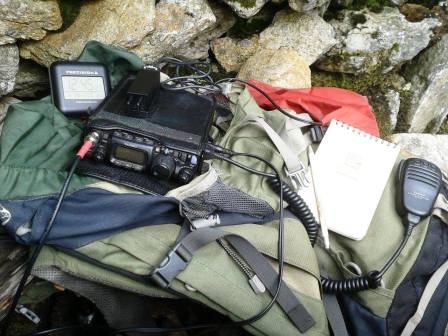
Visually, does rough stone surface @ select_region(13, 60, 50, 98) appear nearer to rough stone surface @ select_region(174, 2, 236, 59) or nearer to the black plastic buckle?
rough stone surface @ select_region(174, 2, 236, 59)

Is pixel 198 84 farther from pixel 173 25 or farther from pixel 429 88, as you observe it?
pixel 429 88

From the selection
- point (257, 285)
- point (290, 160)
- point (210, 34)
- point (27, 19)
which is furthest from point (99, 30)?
point (257, 285)

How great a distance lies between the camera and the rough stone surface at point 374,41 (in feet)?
6.75

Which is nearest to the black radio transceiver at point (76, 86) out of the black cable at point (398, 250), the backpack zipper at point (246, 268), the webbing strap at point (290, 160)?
the webbing strap at point (290, 160)

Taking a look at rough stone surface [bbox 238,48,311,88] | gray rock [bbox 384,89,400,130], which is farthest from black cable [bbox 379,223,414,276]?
gray rock [bbox 384,89,400,130]

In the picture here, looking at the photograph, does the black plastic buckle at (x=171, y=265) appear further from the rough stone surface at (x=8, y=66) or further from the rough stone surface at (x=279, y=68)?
the rough stone surface at (x=279, y=68)

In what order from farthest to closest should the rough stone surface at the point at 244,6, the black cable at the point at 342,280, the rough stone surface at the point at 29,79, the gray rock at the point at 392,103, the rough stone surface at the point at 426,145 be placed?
1. the gray rock at the point at 392,103
2. the rough stone surface at the point at 426,145
3. the rough stone surface at the point at 244,6
4. the rough stone surface at the point at 29,79
5. the black cable at the point at 342,280

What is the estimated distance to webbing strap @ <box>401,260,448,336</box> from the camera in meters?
1.23

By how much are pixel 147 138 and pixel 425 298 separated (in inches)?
36.2

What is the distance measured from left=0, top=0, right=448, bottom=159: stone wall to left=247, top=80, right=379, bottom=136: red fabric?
0.19 m

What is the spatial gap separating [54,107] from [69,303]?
0.66 metres

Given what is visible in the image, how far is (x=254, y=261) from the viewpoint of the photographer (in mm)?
1086

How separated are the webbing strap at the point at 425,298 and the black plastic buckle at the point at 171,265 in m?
0.69

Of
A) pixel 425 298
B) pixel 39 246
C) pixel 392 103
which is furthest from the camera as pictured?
pixel 392 103
